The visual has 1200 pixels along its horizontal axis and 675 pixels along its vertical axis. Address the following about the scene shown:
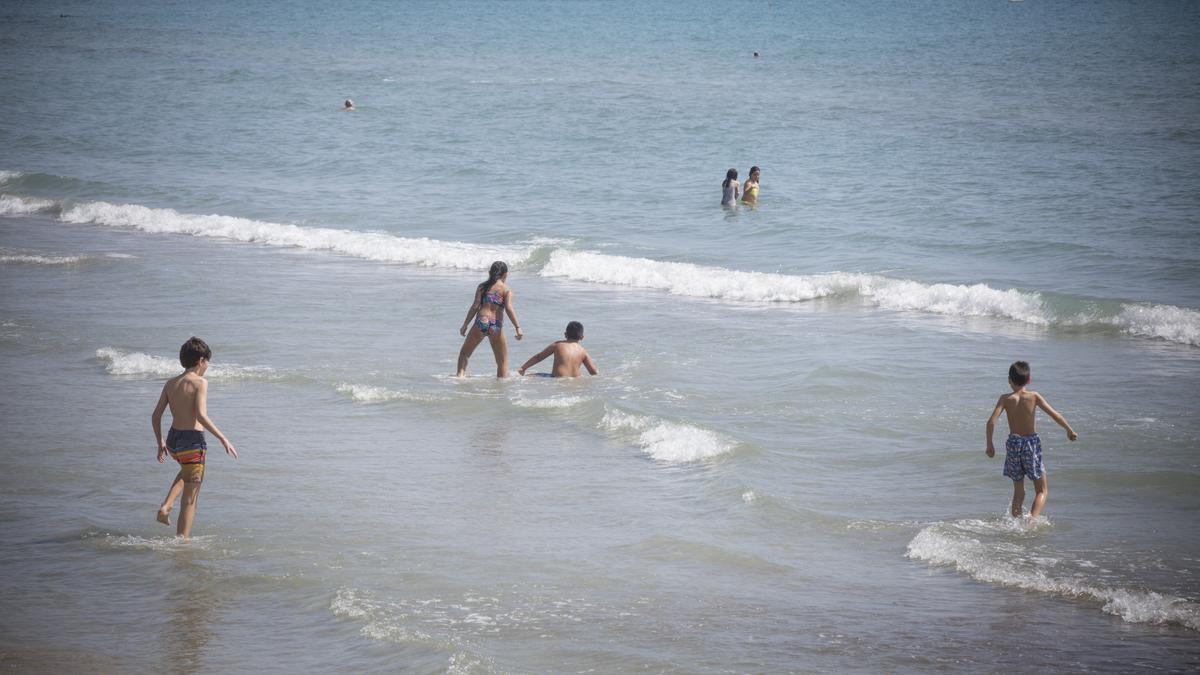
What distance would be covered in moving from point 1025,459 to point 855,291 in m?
9.19

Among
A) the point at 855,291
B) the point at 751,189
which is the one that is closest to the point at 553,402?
the point at 855,291

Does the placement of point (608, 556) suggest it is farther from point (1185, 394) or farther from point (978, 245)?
point (978, 245)

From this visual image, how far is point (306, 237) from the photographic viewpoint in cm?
2222

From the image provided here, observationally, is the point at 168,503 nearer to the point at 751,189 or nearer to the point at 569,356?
the point at 569,356

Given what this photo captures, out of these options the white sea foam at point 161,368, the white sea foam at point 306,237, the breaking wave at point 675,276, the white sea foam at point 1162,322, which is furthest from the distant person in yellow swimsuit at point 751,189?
the white sea foam at point 161,368

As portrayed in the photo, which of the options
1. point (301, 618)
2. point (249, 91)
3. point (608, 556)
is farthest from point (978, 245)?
point (249, 91)

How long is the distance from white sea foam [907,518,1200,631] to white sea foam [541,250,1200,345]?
8.12 meters

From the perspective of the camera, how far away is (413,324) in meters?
15.6

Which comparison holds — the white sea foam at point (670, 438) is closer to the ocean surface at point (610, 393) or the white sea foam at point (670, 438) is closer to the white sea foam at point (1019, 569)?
the ocean surface at point (610, 393)

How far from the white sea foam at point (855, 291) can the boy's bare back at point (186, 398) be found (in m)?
11.2

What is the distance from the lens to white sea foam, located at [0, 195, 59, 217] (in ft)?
81.8

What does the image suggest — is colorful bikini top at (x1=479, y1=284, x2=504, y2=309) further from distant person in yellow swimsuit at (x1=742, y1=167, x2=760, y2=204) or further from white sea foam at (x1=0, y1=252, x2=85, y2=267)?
distant person in yellow swimsuit at (x1=742, y1=167, x2=760, y2=204)

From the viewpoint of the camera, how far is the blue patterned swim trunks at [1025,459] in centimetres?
880

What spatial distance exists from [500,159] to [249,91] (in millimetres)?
18001
